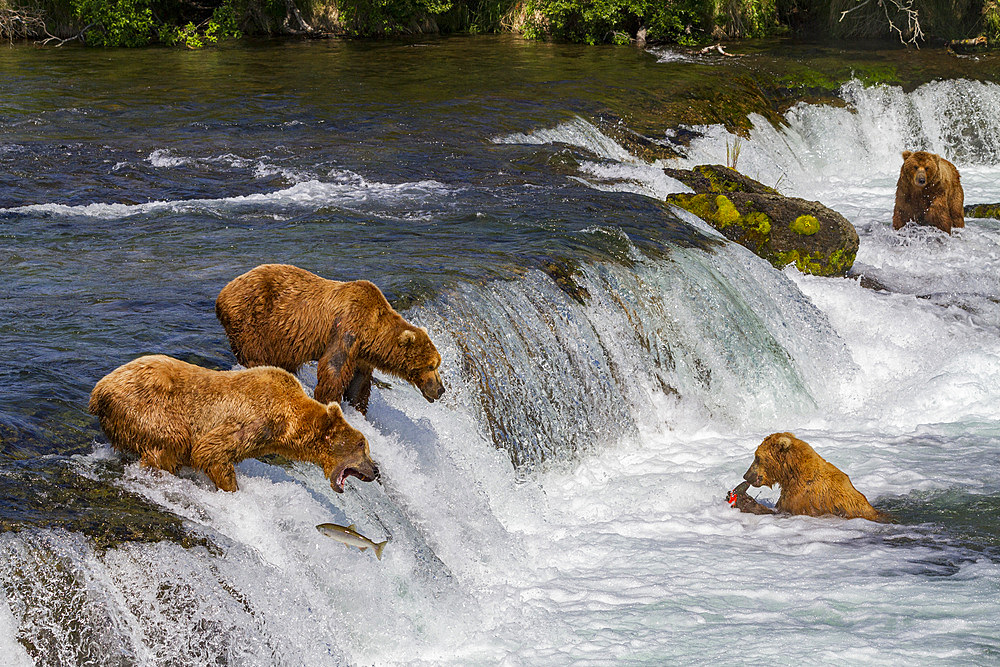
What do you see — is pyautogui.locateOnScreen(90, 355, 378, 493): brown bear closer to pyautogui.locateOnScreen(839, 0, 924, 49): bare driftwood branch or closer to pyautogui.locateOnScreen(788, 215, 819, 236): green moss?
pyautogui.locateOnScreen(788, 215, 819, 236): green moss

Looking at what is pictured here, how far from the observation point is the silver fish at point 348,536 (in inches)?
196

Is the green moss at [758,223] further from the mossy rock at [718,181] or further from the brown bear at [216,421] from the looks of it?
the brown bear at [216,421]

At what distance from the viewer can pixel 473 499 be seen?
256 inches

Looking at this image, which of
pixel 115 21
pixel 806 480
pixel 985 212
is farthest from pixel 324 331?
pixel 115 21

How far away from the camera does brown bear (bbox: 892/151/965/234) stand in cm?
1283

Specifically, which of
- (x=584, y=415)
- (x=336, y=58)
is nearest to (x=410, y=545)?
(x=584, y=415)

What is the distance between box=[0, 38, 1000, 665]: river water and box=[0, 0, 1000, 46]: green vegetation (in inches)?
317

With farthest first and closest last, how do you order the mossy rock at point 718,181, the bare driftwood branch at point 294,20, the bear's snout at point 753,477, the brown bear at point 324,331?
the bare driftwood branch at point 294,20, the mossy rock at point 718,181, the bear's snout at point 753,477, the brown bear at point 324,331

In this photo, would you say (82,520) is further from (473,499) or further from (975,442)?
(975,442)

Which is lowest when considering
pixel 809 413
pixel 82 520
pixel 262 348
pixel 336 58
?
pixel 809 413

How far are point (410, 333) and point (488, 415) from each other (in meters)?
2.03

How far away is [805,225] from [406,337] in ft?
24.9

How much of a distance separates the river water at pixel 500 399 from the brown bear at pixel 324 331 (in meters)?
0.50

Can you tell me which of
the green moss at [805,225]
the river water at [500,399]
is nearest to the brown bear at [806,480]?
the river water at [500,399]
